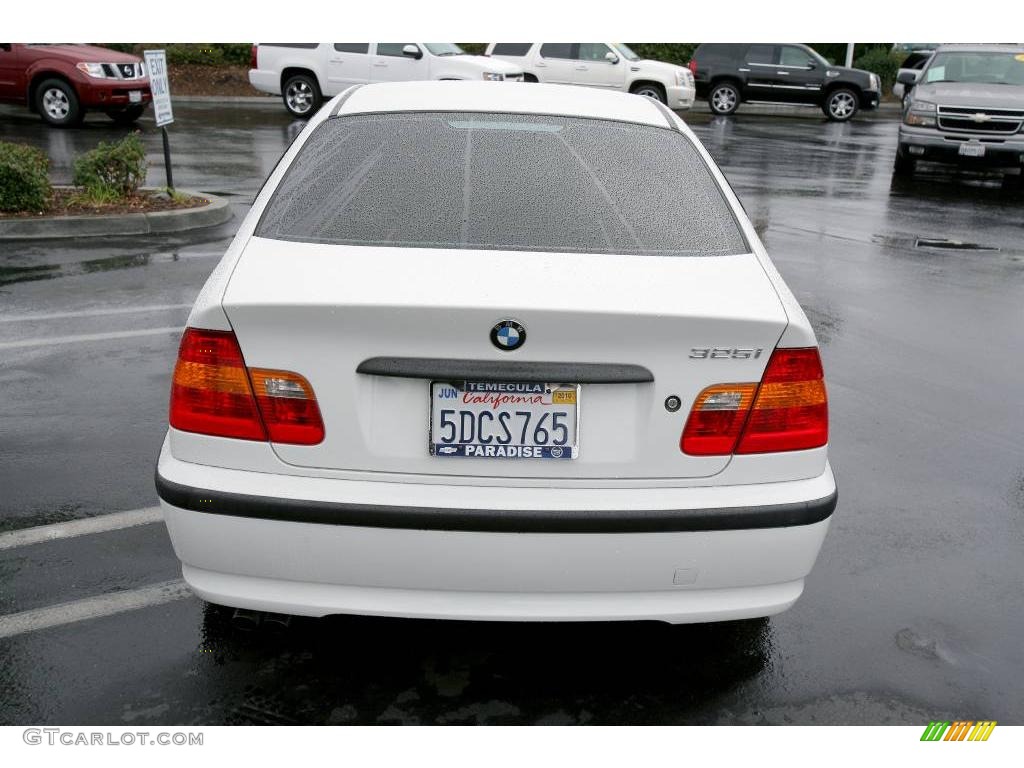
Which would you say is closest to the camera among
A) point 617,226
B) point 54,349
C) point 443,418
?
point 443,418

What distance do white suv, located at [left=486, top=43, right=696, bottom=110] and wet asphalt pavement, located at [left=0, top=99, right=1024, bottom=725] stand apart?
15.8 m

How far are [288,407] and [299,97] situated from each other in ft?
63.1

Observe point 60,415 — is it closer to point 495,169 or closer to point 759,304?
point 495,169

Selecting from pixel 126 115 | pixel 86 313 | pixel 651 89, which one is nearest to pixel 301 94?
pixel 126 115

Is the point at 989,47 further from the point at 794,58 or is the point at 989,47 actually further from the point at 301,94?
the point at 301,94

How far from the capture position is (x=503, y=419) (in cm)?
262

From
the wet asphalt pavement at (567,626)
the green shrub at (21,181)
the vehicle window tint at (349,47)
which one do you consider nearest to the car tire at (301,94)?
the vehicle window tint at (349,47)

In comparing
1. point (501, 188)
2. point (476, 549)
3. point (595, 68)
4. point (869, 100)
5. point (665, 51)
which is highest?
point (501, 188)

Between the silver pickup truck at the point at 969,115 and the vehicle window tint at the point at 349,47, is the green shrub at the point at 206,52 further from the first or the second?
the silver pickup truck at the point at 969,115

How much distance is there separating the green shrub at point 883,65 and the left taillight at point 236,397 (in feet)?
99.3

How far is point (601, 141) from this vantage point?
3.61 m

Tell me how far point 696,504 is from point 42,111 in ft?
55.9

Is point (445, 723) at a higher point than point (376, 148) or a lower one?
lower
